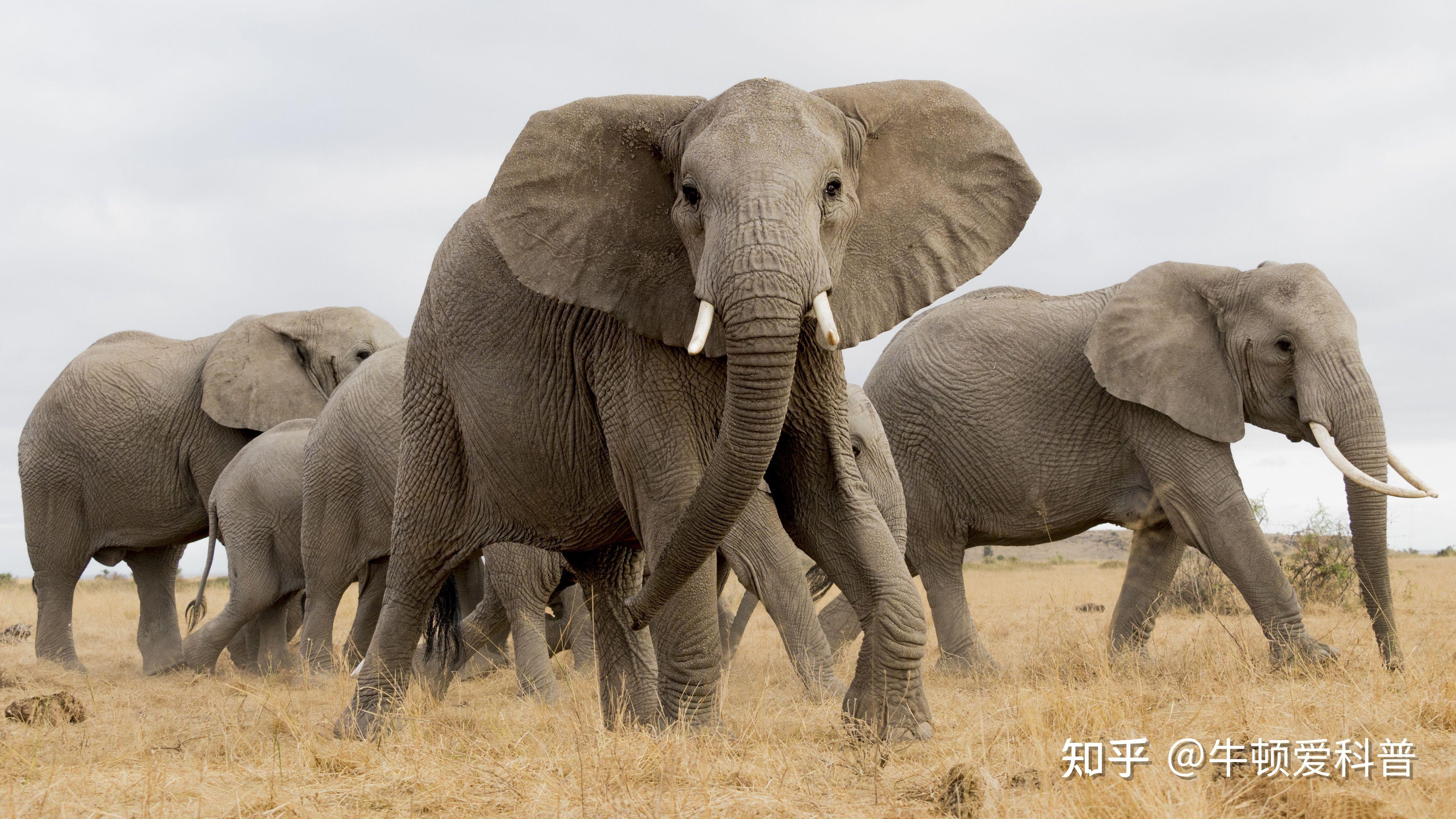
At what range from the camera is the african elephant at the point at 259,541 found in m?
10.5

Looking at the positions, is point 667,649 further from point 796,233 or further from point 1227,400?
point 1227,400

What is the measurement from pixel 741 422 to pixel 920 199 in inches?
53.8

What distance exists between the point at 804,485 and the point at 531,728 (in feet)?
4.49

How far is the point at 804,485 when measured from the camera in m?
4.87

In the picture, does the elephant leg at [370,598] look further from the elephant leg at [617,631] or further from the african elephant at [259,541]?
Result: the elephant leg at [617,631]

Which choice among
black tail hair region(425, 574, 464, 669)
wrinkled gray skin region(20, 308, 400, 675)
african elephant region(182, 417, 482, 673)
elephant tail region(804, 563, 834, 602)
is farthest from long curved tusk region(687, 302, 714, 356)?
wrinkled gray skin region(20, 308, 400, 675)

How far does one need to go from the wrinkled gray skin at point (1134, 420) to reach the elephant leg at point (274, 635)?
5090 mm

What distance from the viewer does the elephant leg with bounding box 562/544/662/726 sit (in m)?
6.10

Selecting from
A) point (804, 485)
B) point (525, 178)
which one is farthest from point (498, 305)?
point (804, 485)

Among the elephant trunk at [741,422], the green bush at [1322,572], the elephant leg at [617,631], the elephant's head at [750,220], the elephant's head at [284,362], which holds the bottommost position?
the green bush at [1322,572]

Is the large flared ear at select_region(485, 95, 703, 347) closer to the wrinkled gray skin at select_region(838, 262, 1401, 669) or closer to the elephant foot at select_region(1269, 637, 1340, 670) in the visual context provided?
the elephant foot at select_region(1269, 637, 1340, 670)

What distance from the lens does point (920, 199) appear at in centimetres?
492

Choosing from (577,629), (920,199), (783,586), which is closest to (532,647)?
(577,629)

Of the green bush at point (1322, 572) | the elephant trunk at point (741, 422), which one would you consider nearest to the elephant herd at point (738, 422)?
the elephant trunk at point (741, 422)
